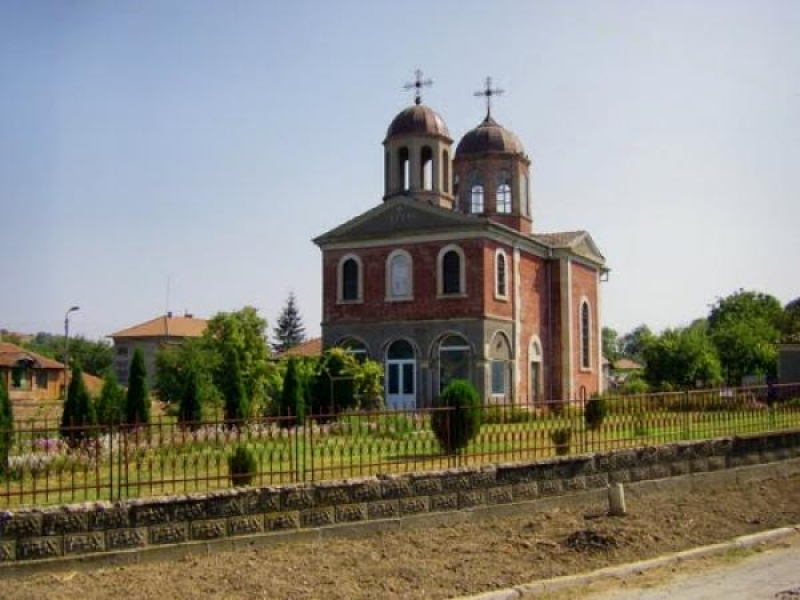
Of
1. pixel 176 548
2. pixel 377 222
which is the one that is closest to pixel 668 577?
pixel 176 548

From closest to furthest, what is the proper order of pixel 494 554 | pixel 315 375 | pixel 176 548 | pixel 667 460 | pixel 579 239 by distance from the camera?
pixel 176 548 → pixel 494 554 → pixel 667 460 → pixel 315 375 → pixel 579 239

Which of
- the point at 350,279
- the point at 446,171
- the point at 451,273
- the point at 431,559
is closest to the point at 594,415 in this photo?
the point at 431,559

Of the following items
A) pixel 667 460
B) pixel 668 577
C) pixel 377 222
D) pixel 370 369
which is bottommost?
pixel 668 577

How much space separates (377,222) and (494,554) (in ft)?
74.7

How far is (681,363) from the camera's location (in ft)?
128

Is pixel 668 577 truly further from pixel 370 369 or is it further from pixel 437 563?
pixel 370 369

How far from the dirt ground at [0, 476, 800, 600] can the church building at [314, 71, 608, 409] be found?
17864 mm

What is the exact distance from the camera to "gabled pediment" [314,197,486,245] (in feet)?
99.1

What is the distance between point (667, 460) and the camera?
13.6 m

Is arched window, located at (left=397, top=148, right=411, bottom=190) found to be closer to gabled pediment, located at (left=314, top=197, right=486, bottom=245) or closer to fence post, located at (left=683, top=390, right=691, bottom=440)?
gabled pediment, located at (left=314, top=197, right=486, bottom=245)

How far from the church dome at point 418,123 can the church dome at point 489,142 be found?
7.81ft

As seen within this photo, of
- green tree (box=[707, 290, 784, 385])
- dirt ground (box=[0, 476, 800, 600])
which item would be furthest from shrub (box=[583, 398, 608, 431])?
green tree (box=[707, 290, 784, 385])

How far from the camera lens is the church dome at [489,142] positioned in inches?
1411

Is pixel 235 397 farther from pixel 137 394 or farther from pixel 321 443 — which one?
pixel 321 443
